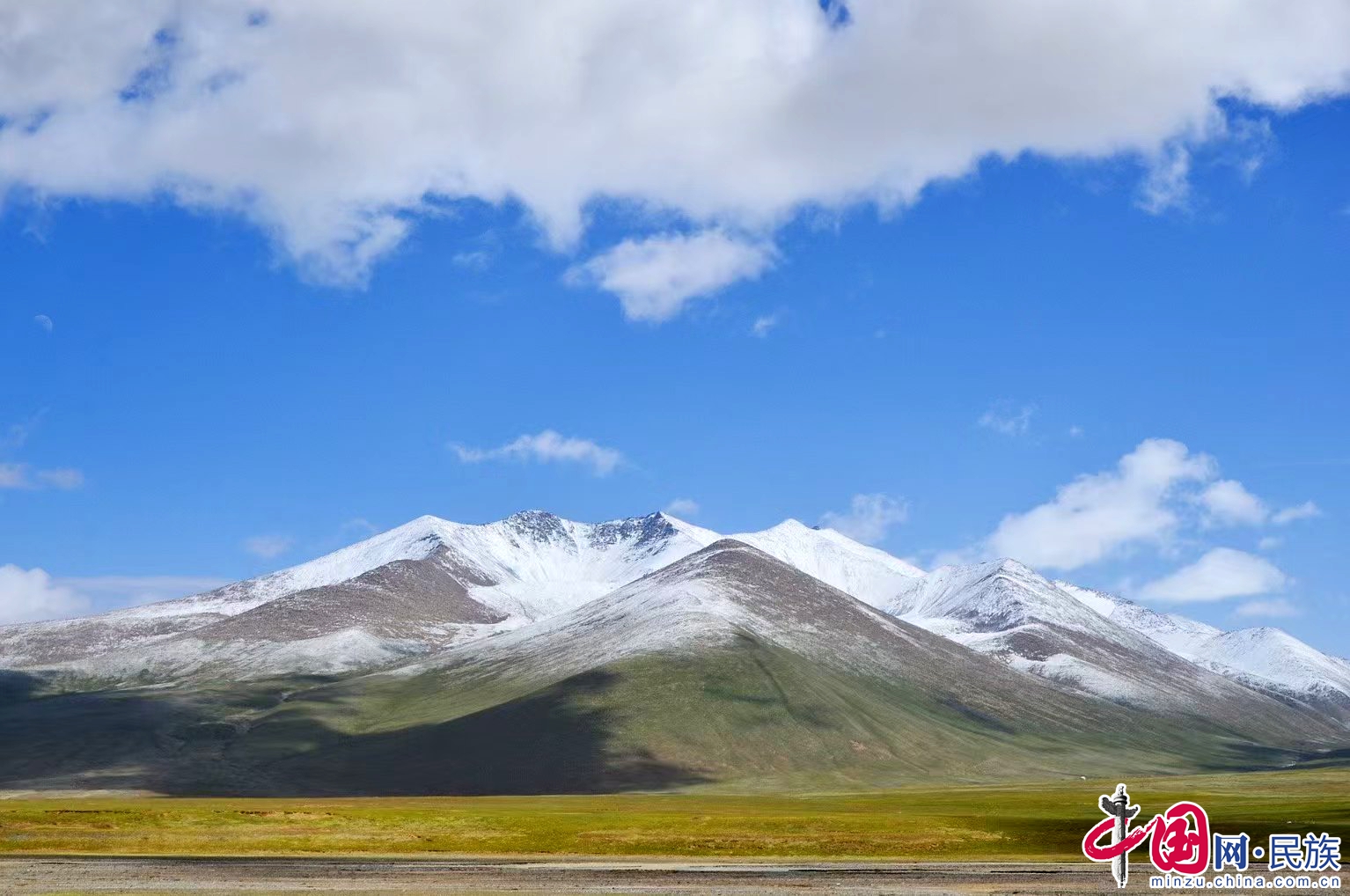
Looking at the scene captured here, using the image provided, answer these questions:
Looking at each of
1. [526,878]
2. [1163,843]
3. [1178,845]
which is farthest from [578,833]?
[1178,845]

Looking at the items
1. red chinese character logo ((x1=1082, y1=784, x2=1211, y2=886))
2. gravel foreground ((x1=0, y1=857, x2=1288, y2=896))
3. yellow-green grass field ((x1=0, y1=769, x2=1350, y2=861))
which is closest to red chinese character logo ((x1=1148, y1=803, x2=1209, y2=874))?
red chinese character logo ((x1=1082, y1=784, x2=1211, y2=886))

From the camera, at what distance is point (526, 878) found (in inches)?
2667

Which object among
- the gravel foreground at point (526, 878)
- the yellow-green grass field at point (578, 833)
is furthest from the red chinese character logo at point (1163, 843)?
the yellow-green grass field at point (578, 833)

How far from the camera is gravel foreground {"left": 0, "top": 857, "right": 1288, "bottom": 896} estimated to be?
6166 cm

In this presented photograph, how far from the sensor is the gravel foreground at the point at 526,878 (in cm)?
6166

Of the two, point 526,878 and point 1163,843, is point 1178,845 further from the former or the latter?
point 526,878

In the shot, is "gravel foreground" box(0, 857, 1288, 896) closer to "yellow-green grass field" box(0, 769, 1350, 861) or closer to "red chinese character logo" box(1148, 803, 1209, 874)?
"red chinese character logo" box(1148, 803, 1209, 874)

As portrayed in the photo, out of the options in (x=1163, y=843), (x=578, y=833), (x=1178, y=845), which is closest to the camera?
(x=1163, y=843)

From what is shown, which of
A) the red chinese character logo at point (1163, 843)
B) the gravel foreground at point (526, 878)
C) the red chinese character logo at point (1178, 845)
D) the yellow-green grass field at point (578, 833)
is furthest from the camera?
the yellow-green grass field at point (578, 833)

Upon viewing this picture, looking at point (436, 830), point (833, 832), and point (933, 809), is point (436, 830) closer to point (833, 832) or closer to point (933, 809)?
point (833, 832)

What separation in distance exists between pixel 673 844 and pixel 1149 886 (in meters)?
34.7

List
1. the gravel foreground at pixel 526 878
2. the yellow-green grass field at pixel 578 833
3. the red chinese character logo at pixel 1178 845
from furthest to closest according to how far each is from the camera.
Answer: the yellow-green grass field at pixel 578 833, the red chinese character logo at pixel 1178 845, the gravel foreground at pixel 526 878

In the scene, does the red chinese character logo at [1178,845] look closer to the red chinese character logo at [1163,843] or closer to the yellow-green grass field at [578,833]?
the red chinese character logo at [1163,843]

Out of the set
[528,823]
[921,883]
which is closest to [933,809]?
[528,823]
